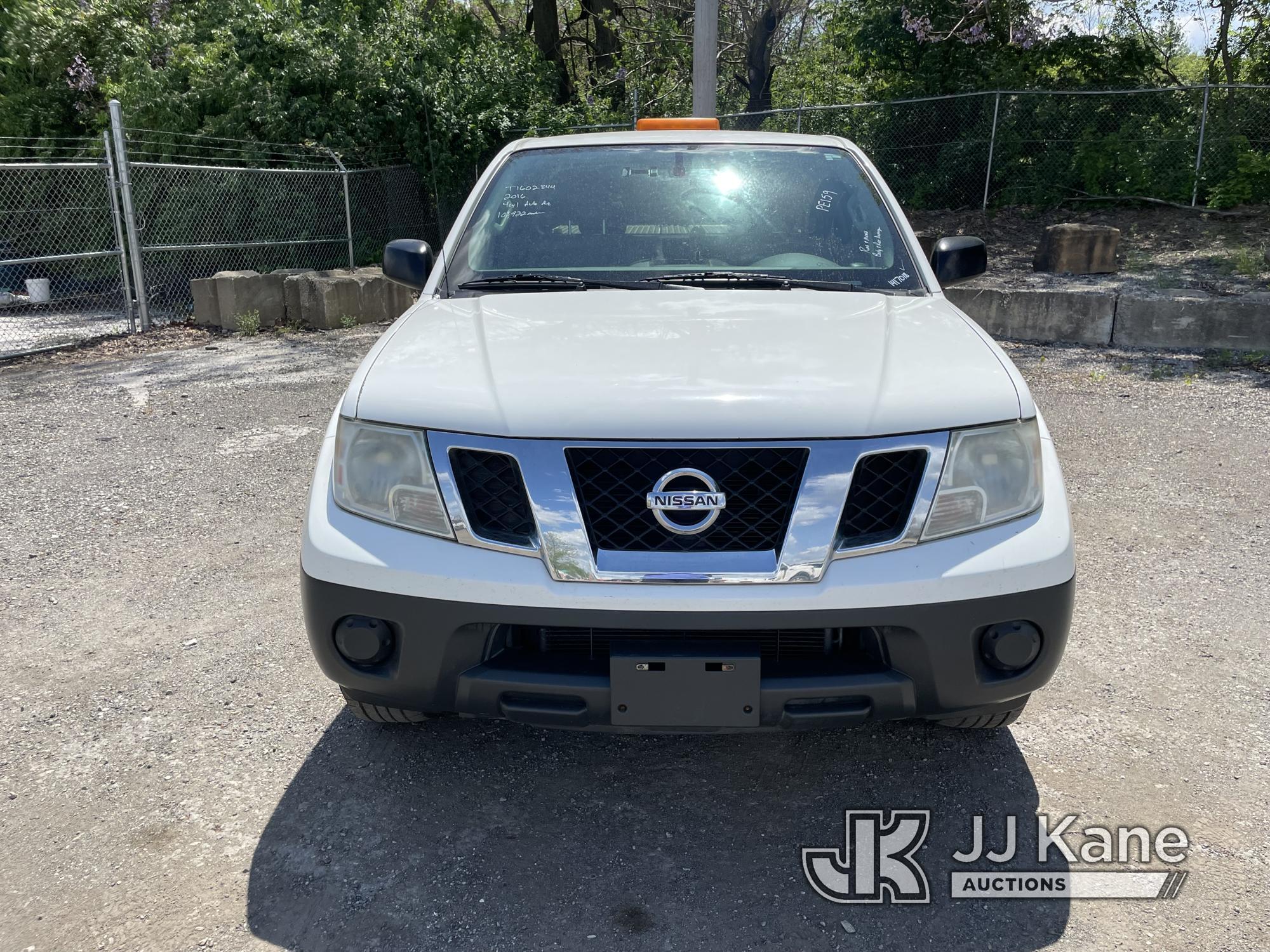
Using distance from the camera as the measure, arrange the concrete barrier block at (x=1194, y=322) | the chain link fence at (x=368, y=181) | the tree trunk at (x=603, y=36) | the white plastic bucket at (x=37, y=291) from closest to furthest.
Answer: the concrete barrier block at (x=1194, y=322), the white plastic bucket at (x=37, y=291), the chain link fence at (x=368, y=181), the tree trunk at (x=603, y=36)

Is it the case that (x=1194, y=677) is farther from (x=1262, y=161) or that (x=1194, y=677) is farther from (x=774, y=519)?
(x=1262, y=161)

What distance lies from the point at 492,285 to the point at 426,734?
4.70 feet

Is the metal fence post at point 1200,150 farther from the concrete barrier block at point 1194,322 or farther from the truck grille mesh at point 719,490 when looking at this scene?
the truck grille mesh at point 719,490

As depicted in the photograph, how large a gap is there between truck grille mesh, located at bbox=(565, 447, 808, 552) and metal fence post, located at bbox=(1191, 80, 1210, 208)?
Answer: 13.0 metres

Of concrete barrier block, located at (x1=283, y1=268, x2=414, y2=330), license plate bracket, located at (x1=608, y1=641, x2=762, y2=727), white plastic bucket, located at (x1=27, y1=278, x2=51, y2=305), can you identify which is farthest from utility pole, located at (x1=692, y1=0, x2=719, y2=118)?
license plate bracket, located at (x1=608, y1=641, x2=762, y2=727)

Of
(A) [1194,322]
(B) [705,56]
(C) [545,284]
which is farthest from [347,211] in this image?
(C) [545,284]

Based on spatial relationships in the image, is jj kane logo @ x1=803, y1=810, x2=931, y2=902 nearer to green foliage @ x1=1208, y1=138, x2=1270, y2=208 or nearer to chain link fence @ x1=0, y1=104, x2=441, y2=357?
chain link fence @ x1=0, y1=104, x2=441, y2=357

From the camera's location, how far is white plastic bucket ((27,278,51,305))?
1204 cm

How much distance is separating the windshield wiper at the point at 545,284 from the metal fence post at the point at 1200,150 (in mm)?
12198

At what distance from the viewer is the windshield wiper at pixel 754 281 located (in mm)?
3275

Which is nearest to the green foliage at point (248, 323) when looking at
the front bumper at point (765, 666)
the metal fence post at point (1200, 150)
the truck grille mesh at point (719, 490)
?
the front bumper at point (765, 666)

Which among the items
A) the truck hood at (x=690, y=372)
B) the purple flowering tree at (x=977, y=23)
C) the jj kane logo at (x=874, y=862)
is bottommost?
the jj kane logo at (x=874, y=862)

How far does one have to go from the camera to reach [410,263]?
3.78 m

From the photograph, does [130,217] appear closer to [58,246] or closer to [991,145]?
[58,246]
